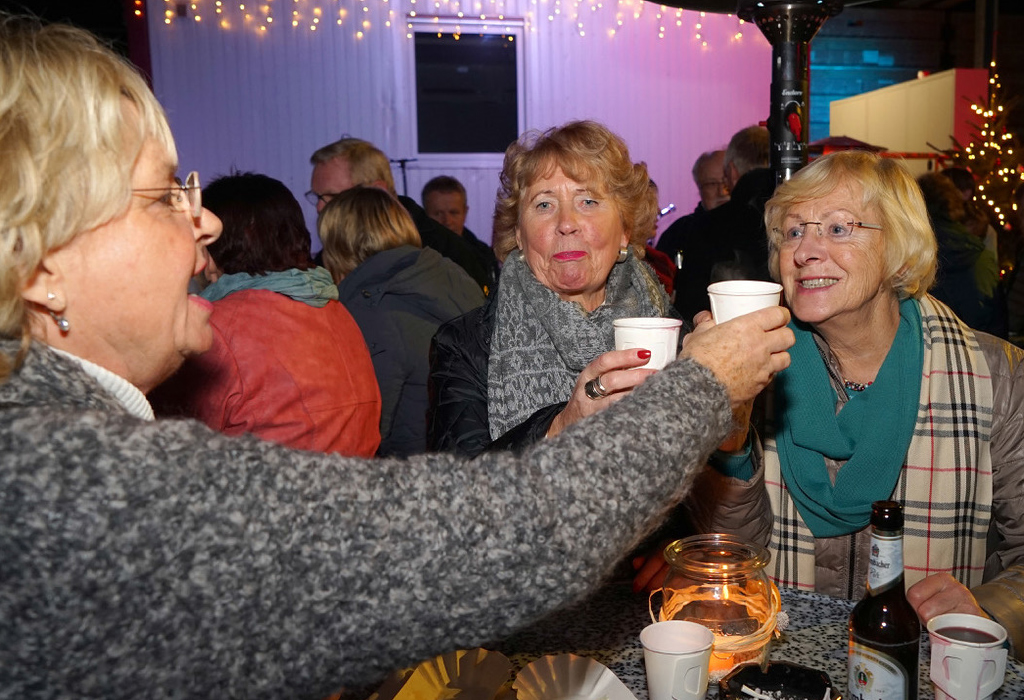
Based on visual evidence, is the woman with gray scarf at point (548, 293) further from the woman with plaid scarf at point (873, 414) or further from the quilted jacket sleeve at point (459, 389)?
the woman with plaid scarf at point (873, 414)

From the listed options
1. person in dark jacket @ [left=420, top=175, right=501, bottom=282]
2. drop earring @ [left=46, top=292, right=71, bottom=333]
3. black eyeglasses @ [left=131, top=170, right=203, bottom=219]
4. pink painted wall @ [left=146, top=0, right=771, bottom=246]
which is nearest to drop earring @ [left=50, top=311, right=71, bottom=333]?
drop earring @ [left=46, top=292, right=71, bottom=333]

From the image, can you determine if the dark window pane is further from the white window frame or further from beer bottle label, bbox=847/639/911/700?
beer bottle label, bbox=847/639/911/700

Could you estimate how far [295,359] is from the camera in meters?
2.59

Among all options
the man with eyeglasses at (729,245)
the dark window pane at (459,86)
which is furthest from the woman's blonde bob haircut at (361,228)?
the dark window pane at (459,86)

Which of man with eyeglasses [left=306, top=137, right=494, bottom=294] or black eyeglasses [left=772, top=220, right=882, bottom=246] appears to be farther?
man with eyeglasses [left=306, top=137, right=494, bottom=294]

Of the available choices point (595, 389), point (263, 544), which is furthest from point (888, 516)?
point (263, 544)

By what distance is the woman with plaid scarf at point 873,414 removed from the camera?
78.8 inches

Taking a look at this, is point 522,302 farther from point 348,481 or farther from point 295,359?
point 348,481

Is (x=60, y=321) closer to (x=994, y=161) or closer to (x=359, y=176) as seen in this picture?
(x=359, y=176)

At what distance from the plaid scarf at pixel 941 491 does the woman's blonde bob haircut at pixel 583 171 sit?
Answer: 80 centimetres

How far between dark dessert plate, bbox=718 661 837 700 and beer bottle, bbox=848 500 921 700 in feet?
0.33

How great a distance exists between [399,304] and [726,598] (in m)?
2.42

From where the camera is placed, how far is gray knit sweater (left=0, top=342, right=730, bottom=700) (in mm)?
785

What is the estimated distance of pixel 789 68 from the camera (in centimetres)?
280
